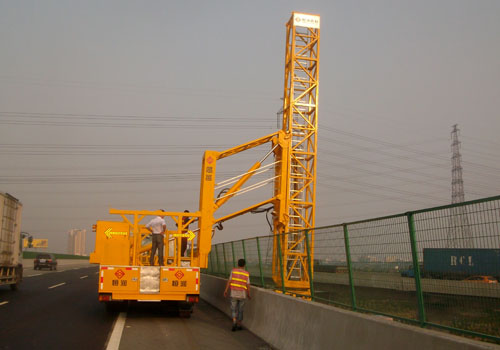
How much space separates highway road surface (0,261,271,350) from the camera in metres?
9.66

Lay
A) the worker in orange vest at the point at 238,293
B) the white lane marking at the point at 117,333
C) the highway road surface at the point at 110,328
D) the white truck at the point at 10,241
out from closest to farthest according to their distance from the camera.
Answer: the white lane marking at the point at 117,333
the highway road surface at the point at 110,328
the worker in orange vest at the point at 238,293
the white truck at the point at 10,241

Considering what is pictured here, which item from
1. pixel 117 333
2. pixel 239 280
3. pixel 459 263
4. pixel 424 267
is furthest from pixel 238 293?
pixel 459 263

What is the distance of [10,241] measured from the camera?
2077 centimetres

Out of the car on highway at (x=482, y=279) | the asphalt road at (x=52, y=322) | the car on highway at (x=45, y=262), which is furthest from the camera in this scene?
the car on highway at (x=45, y=262)

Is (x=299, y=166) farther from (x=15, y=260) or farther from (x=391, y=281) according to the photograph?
(x=391, y=281)

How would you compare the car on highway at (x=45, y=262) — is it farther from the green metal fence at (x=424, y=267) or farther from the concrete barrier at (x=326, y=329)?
the green metal fence at (x=424, y=267)

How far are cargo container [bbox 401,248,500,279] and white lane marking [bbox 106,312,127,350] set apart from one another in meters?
5.72

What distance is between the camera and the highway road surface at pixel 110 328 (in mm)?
9664

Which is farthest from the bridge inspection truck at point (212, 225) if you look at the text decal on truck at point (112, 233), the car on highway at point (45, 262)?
the car on highway at point (45, 262)

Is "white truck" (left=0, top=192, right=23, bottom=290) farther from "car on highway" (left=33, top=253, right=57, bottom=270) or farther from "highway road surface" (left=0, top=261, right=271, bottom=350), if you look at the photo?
"car on highway" (left=33, top=253, right=57, bottom=270)

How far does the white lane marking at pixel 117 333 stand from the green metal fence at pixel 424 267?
376 centimetres

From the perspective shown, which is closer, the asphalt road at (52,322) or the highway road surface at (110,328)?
the asphalt road at (52,322)

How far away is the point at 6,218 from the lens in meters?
20.0

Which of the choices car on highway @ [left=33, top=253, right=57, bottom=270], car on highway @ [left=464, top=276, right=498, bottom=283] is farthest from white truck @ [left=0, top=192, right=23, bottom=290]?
car on highway @ [left=33, top=253, right=57, bottom=270]
